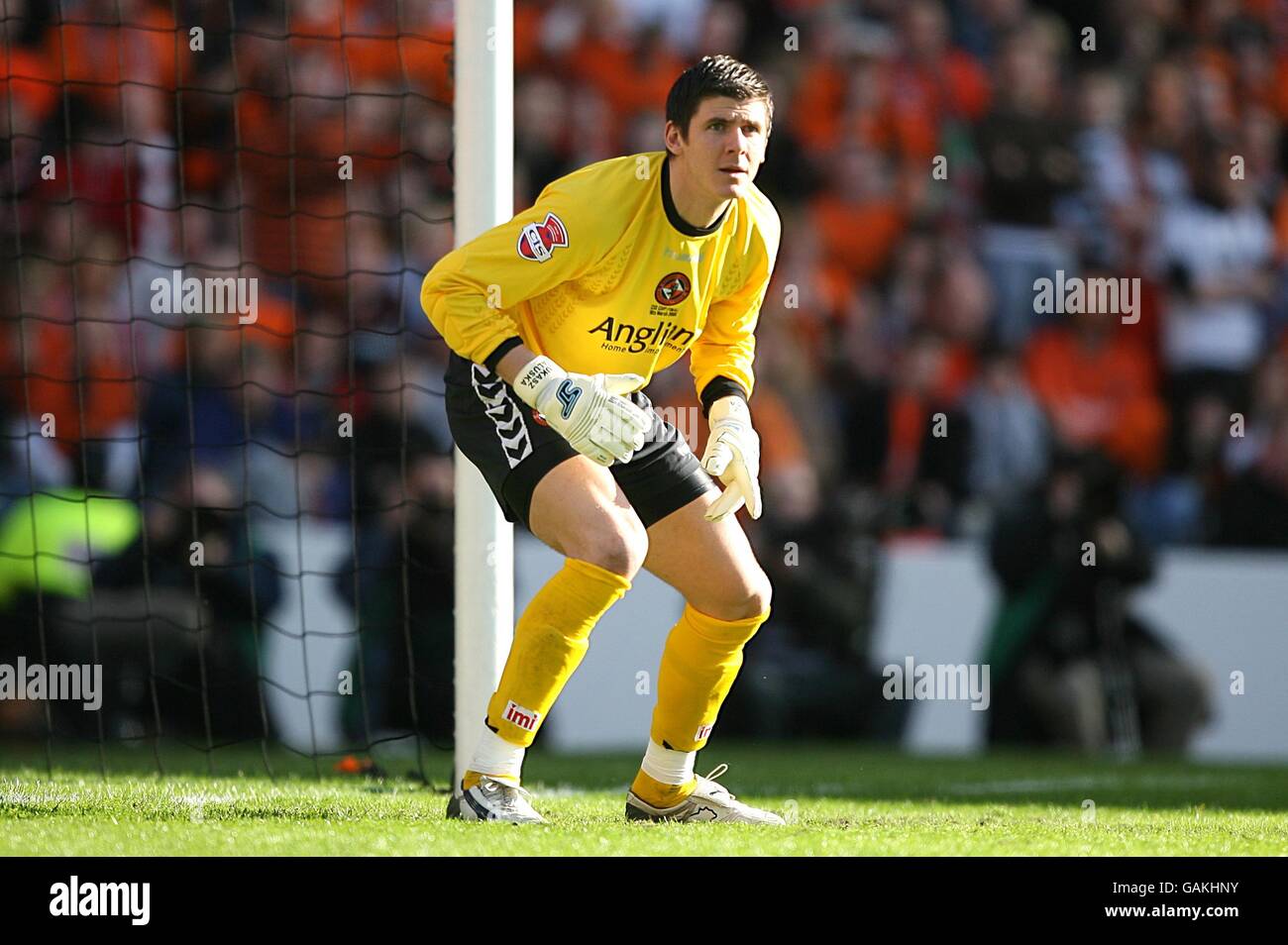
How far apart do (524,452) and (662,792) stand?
102 centimetres

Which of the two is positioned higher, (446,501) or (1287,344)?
(1287,344)

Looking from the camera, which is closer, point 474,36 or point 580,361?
point 580,361

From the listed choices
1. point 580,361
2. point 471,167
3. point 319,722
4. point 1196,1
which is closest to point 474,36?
point 471,167

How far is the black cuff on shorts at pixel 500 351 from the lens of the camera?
4.35 meters

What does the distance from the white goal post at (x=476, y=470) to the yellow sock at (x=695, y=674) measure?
612mm

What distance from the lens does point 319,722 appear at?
754 cm

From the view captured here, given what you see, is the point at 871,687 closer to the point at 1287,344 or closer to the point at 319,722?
the point at 319,722

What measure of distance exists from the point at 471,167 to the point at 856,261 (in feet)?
15.1

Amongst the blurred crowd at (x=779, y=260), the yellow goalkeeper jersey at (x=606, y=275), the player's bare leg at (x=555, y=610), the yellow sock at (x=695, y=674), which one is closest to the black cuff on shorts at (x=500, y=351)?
the yellow goalkeeper jersey at (x=606, y=275)

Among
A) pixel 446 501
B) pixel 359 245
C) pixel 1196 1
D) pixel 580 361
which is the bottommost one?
pixel 446 501

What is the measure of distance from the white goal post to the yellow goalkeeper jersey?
0.60 m

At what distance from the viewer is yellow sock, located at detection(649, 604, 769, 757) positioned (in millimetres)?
4613

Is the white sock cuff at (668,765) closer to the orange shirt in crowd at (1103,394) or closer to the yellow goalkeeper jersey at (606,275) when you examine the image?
the yellow goalkeeper jersey at (606,275)

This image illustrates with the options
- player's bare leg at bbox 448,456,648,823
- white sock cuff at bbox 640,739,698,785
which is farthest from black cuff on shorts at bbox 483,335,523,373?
white sock cuff at bbox 640,739,698,785
